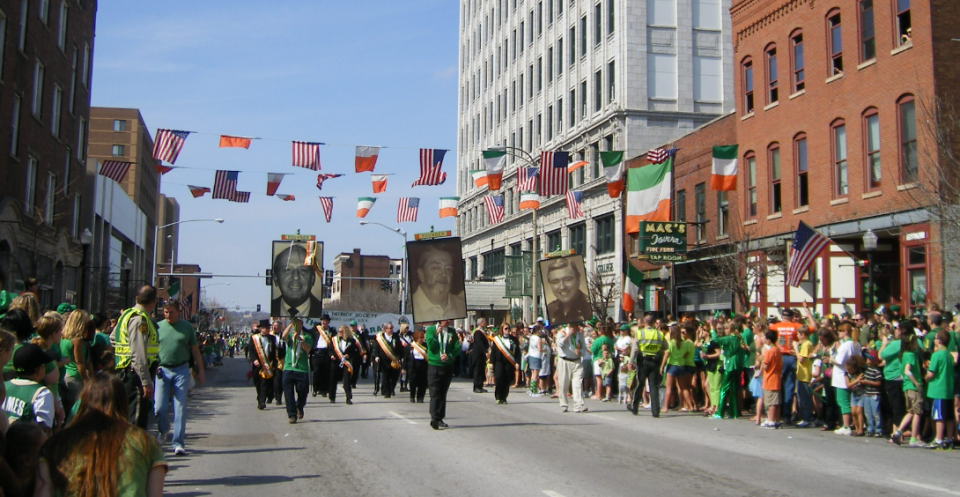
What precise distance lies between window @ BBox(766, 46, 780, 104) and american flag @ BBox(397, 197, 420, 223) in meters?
14.0

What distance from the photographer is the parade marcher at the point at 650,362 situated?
17.3 meters

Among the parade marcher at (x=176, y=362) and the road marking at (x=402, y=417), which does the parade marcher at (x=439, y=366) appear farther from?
the parade marcher at (x=176, y=362)

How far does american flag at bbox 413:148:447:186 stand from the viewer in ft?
95.6

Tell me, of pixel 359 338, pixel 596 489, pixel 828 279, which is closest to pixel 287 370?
pixel 596 489

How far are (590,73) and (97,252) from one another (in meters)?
29.4

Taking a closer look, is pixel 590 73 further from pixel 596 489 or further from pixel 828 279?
pixel 596 489

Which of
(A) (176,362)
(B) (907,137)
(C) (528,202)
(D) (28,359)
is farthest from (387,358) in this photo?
(D) (28,359)

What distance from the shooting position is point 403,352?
2473 cm

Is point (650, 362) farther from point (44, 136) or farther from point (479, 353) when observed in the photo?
point (44, 136)

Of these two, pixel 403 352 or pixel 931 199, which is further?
pixel 403 352

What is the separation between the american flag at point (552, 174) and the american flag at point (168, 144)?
41.2 ft

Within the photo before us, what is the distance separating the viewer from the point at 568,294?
2372 centimetres

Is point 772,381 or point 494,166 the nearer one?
point 772,381

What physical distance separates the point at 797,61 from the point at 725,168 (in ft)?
12.7
